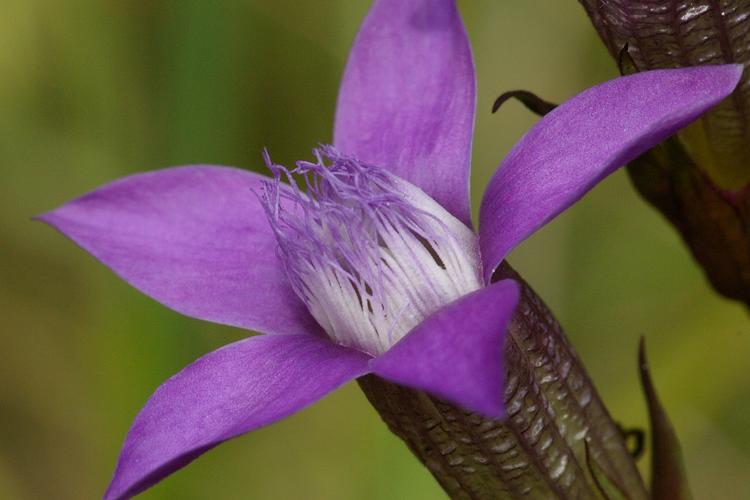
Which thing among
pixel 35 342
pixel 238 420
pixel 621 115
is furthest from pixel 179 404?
pixel 35 342

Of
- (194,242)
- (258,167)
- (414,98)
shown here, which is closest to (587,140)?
(414,98)

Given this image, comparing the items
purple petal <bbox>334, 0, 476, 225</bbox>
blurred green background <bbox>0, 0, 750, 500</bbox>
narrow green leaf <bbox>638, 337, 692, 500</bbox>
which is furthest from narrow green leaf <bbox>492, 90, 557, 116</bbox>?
blurred green background <bbox>0, 0, 750, 500</bbox>

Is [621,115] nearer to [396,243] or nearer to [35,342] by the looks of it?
[396,243]

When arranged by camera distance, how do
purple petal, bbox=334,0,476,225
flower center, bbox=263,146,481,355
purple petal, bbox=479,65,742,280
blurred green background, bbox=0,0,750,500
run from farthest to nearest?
blurred green background, bbox=0,0,750,500
purple petal, bbox=334,0,476,225
flower center, bbox=263,146,481,355
purple petal, bbox=479,65,742,280

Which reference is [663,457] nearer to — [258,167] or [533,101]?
[533,101]

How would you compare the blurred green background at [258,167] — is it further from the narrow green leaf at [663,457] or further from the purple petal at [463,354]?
the purple petal at [463,354]

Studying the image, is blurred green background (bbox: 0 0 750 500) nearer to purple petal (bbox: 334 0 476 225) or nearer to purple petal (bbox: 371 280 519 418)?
purple petal (bbox: 334 0 476 225)
